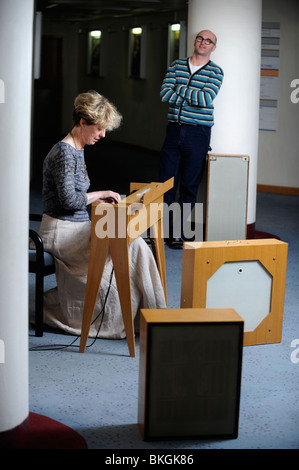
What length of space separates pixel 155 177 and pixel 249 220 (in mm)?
4017

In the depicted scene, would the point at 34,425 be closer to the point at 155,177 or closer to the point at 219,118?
the point at 219,118

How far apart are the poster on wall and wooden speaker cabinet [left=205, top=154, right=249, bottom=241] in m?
3.39

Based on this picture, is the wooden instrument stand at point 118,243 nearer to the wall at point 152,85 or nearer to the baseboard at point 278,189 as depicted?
the wall at point 152,85

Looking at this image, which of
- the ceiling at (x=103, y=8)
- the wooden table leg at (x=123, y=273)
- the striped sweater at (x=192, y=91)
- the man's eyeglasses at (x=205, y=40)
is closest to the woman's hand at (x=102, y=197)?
the wooden table leg at (x=123, y=273)

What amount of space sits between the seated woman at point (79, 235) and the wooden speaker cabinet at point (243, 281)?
0.25 m

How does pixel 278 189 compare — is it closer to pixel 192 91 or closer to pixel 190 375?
pixel 192 91

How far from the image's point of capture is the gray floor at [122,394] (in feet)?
9.70

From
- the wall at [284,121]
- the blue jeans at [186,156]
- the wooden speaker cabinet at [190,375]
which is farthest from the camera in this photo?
the wall at [284,121]

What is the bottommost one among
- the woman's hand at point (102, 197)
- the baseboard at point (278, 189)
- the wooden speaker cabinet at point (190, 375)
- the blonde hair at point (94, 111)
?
the wooden speaker cabinet at point (190, 375)

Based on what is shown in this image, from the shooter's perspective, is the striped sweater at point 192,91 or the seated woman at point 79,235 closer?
the seated woman at point 79,235

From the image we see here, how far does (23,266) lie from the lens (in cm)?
268

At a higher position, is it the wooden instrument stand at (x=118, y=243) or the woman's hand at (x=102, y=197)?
the woman's hand at (x=102, y=197)

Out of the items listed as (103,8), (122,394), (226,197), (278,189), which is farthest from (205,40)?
(103,8)
